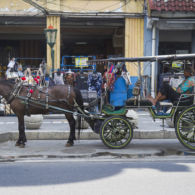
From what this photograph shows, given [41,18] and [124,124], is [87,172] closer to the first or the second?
[124,124]

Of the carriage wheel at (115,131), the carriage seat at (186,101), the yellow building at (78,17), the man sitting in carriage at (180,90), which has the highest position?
the yellow building at (78,17)

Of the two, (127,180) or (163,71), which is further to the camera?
(163,71)

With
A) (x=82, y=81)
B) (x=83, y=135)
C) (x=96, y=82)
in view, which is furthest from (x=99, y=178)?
(x=82, y=81)

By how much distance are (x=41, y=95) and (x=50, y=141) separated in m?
1.55

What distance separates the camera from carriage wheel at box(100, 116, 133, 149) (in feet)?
26.8

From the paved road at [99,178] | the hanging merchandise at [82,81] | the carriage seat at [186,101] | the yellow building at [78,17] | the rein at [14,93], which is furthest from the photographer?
the yellow building at [78,17]

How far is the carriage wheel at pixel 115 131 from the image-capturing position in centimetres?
818

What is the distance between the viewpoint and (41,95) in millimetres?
8656

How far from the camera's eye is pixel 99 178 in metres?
5.88

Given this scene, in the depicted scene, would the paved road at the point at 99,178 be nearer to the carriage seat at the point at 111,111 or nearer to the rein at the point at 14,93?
the carriage seat at the point at 111,111

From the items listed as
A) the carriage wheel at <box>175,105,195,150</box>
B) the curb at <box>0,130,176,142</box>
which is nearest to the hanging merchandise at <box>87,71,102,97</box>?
the curb at <box>0,130,176,142</box>

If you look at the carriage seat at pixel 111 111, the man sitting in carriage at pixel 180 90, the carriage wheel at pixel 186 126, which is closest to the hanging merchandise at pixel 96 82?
the carriage seat at pixel 111 111

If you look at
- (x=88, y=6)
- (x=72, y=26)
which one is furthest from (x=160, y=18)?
(x=72, y=26)

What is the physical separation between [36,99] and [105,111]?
1.65 meters
